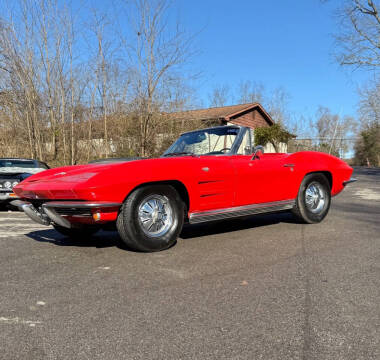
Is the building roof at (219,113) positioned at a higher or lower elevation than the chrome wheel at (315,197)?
higher

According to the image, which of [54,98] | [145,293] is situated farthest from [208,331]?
[54,98]

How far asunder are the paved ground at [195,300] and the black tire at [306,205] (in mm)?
935

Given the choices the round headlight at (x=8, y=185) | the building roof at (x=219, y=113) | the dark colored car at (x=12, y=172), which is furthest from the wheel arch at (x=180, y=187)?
the building roof at (x=219, y=113)

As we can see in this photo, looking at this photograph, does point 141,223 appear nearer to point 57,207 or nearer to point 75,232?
point 57,207

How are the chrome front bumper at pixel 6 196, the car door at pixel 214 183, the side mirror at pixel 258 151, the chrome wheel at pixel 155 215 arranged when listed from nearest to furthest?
1. the chrome wheel at pixel 155 215
2. the car door at pixel 214 183
3. the side mirror at pixel 258 151
4. the chrome front bumper at pixel 6 196

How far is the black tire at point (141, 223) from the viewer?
3475mm

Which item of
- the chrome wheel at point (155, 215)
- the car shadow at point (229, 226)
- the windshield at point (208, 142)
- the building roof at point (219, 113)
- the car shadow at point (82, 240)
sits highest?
the building roof at point (219, 113)

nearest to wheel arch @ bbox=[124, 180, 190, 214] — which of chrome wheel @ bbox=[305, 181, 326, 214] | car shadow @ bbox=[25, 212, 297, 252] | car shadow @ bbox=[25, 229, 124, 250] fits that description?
car shadow @ bbox=[25, 212, 297, 252]

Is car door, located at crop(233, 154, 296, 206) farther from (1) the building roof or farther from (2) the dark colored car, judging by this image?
(1) the building roof

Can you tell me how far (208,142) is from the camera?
499 cm

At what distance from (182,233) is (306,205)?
192 cm

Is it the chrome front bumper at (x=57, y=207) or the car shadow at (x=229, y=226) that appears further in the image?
the car shadow at (x=229, y=226)

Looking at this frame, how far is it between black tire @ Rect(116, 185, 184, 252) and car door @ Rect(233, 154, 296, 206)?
856 mm

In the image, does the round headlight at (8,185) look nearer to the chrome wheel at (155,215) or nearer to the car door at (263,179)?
the chrome wheel at (155,215)
